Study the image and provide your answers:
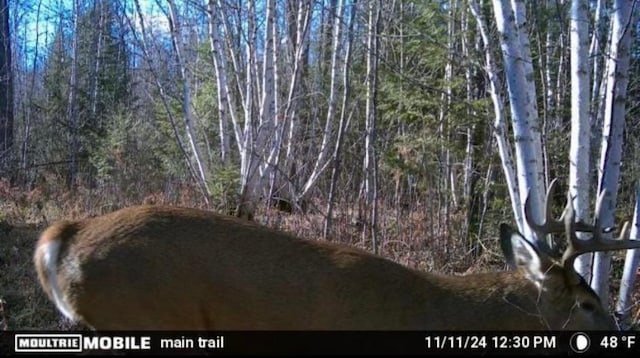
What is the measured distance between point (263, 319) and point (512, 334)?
1337 mm

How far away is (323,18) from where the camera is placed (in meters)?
12.5

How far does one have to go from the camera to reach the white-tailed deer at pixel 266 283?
310 centimetres

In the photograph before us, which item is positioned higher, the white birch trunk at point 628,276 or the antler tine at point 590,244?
the antler tine at point 590,244

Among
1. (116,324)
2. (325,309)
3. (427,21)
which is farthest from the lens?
(427,21)

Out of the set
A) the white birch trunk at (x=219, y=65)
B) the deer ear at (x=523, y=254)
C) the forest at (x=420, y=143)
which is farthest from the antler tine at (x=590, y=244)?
the white birch trunk at (x=219, y=65)

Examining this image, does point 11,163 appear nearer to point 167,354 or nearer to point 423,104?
point 423,104

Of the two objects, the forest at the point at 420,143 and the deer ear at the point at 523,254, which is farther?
the forest at the point at 420,143

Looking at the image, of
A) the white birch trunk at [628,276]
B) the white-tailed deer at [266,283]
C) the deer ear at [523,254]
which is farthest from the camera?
the white birch trunk at [628,276]

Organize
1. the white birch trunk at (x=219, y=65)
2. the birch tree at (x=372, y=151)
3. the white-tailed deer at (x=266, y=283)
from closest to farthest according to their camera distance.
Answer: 1. the white-tailed deer at (x=266, y=283)
2. the birch tree at (x=372, y=151)
3. the white birch trunk at (x=219, y=65)

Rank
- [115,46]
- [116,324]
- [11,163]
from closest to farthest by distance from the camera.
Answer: [116,324], [11,163], [115,46]

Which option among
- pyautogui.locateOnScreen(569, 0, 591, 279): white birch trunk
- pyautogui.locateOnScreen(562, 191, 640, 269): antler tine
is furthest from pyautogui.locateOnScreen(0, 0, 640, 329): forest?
pyautogui.locateOnScreen(562, 191, 640, 269): antler tine

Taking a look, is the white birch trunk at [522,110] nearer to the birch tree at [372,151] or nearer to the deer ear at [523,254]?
the deer ear at [523,254]

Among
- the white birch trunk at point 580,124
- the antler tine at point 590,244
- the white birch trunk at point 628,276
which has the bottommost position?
the white birch trunk at point 628,276

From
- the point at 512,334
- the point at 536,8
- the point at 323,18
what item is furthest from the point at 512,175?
the point at 323,18
